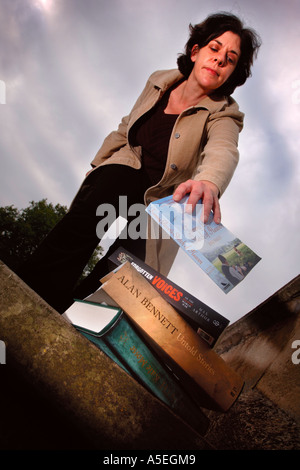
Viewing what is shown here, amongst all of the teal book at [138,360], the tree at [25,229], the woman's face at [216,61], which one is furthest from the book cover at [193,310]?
the tree at [25,229]

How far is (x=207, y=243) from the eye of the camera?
1155 millimetres

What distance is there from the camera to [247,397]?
1.44 metres

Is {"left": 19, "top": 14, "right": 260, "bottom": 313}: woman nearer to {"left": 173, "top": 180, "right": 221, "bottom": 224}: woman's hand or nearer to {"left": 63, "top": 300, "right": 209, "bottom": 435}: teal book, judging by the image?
{"left": 173, "top": 180, "right": 221, "bottom": 224}: woman's hand

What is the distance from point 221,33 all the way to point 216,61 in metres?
0.38

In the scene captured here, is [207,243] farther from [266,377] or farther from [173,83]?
[173,83]

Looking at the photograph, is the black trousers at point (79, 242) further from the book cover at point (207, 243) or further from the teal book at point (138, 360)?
the book cover at point (207, 243)

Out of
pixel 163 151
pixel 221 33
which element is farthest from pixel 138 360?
pixel 221 33

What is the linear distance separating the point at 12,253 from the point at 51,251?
62.1ft

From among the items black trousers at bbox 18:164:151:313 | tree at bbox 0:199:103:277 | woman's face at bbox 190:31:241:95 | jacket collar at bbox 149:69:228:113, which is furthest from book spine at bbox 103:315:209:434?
tree at bbox 0:199:103:277

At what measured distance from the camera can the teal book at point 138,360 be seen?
92 centimetres

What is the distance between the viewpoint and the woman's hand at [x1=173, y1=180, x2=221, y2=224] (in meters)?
1.18

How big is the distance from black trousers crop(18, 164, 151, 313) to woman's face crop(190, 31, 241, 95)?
973 mm

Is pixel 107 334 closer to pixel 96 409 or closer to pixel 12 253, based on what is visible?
pixel 96 409
